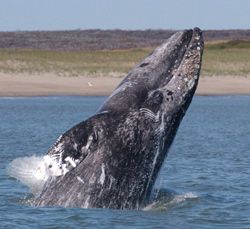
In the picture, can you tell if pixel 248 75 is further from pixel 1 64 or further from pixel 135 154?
pixel 135 154

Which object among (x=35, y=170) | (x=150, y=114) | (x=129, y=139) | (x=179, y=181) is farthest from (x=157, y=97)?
(x=179, y=181)

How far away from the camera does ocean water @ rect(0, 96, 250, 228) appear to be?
1054 centimetres

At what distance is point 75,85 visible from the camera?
4597cm

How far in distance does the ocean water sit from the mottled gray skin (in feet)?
0.85

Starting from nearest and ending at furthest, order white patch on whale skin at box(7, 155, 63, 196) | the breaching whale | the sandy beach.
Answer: white patch on whale skin at box(7, 155, 63, 196), the breaching whale, the sandy beach

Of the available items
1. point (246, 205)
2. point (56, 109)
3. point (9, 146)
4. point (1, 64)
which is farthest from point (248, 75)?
point (246, 205)

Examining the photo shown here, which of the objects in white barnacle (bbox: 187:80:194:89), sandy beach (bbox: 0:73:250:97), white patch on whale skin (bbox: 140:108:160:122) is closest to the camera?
white patch on whale skin (bbox: 140:108:160:122)

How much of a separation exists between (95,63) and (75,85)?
8.31 metres

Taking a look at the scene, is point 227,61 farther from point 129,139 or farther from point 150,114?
point 129,139

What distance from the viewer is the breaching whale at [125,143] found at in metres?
9.68

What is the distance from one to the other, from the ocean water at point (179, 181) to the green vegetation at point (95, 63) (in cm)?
1573

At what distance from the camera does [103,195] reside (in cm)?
976

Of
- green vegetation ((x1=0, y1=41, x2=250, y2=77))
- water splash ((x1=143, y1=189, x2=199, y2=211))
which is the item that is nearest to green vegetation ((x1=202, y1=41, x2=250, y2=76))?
green vegetation ((x1=0, y1=41, x2=250, y2=77))

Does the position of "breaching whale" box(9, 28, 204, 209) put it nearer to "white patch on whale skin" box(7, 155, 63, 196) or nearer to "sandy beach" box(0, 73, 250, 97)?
"white patch on whale skin" box(7, 155, 63, 196)
